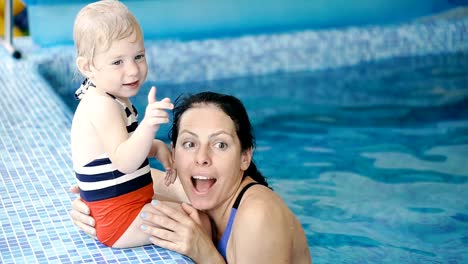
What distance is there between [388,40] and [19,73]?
355 centimetres

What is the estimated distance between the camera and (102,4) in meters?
2.68

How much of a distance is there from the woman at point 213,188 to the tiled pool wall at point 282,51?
13.5ft

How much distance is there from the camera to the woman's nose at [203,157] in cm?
276

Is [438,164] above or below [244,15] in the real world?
below

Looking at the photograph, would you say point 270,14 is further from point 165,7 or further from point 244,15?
point 165,7

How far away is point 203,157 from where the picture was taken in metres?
2.76

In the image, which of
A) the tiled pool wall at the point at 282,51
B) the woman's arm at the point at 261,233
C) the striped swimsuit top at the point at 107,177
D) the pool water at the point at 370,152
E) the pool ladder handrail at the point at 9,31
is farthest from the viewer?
the tiled pool wall at the point at 282,51

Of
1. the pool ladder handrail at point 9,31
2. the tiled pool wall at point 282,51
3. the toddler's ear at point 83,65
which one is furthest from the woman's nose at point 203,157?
the pool ladder handrail at point 9,31

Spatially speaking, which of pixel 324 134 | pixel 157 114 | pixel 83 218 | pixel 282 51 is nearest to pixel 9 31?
pixel 282 51

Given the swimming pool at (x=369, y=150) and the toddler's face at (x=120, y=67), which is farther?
the swimming pool at (x=369, y=150)

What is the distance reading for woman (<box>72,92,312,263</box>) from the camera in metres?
2.77

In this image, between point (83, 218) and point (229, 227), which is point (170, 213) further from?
point (83, 218)

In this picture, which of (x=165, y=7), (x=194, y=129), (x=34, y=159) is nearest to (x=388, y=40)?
(x=165, y=7)

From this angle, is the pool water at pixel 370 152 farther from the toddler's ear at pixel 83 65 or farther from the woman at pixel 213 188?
the toddler's ear at pixel 83 65
